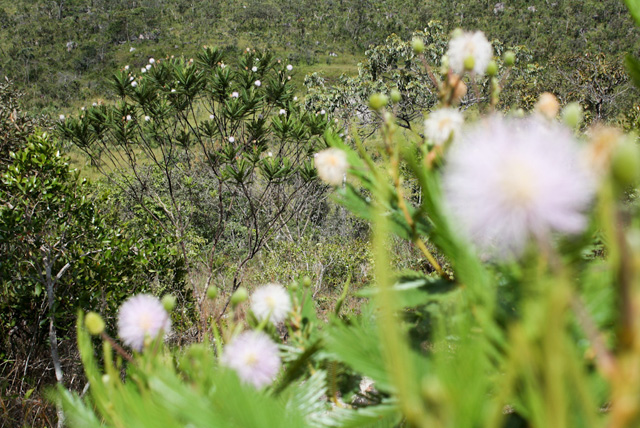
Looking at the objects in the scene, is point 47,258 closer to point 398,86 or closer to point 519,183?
point 519,183

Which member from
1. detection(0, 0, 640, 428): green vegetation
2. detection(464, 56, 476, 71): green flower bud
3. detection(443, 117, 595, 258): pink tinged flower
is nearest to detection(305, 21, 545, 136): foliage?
detection(0, 0, 640, 428): green vegetation

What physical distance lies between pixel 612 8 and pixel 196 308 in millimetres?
40162

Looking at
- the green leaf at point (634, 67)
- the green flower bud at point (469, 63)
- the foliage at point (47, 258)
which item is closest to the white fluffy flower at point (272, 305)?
the green flower bud at point (469, 63)

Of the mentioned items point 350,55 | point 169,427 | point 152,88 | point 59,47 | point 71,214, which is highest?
point 350,55

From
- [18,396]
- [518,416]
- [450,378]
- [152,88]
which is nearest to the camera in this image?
[450,378]

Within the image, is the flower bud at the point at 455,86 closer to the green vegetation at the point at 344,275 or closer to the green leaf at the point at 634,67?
the green vegetation at the point at 344,275

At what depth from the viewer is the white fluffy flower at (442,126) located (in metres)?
0.48

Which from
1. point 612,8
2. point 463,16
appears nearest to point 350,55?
point 463,16

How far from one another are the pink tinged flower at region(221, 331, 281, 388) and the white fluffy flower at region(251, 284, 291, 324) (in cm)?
9

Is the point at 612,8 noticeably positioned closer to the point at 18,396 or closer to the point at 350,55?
the point at 350,55

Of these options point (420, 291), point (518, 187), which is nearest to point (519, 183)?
point (518, 187)

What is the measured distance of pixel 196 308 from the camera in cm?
371

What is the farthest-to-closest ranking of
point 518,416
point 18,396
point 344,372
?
point 18,396, point 344,372, point 518,416

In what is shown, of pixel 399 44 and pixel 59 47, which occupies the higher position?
pixel 59 47
